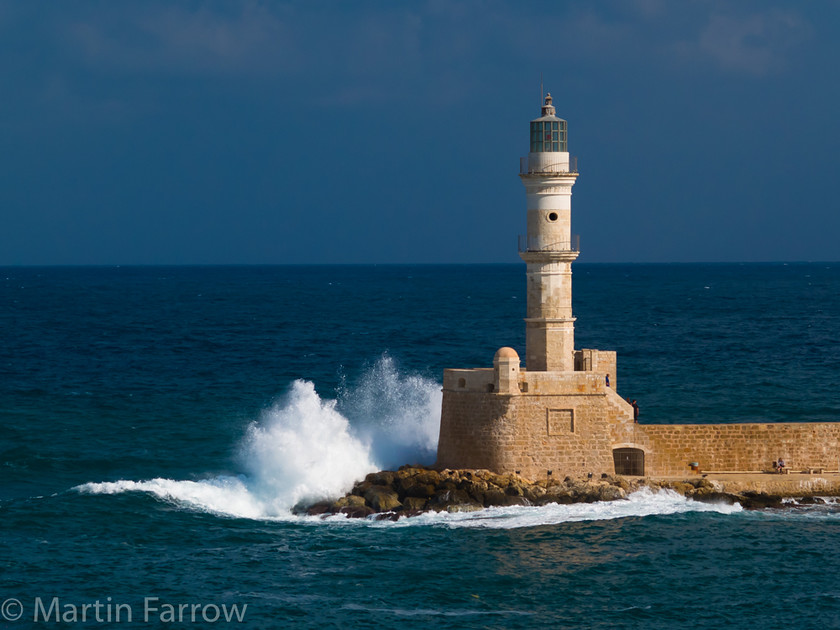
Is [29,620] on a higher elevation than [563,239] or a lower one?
lower

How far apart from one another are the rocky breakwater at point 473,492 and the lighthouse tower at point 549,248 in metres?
3.60

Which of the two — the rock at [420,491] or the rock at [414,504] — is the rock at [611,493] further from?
the rock at [414,504]

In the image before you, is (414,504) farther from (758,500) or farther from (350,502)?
(758,500)

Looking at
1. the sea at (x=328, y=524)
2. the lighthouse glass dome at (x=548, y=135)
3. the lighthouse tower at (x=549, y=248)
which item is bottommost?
the sea at (x=328, y=524)

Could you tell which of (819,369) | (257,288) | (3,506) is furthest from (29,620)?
(257,288)

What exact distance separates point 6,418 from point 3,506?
15.1 metres

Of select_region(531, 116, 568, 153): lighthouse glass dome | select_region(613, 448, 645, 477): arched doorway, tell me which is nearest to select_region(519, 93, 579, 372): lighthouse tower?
select_region(531, 116, 568, 153): lighthouse glass dome

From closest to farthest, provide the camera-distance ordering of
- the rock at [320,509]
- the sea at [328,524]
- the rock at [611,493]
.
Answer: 1. the sea at [328,524]
2. the rock at [611,493]
3. the rock at [320,509]

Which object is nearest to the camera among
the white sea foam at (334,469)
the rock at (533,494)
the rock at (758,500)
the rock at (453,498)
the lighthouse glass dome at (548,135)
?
the white sea foam at (334,469)

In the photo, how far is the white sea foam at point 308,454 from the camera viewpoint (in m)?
36.6

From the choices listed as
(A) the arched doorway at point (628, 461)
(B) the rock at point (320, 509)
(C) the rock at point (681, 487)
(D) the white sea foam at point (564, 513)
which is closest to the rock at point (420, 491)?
(D) the white sea foam at point (564, 513)

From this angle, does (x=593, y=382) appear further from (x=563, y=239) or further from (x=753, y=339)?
(x=753, y=339)

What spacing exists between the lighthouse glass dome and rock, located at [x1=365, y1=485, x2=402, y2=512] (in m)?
10.4

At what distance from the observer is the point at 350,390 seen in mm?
58938
